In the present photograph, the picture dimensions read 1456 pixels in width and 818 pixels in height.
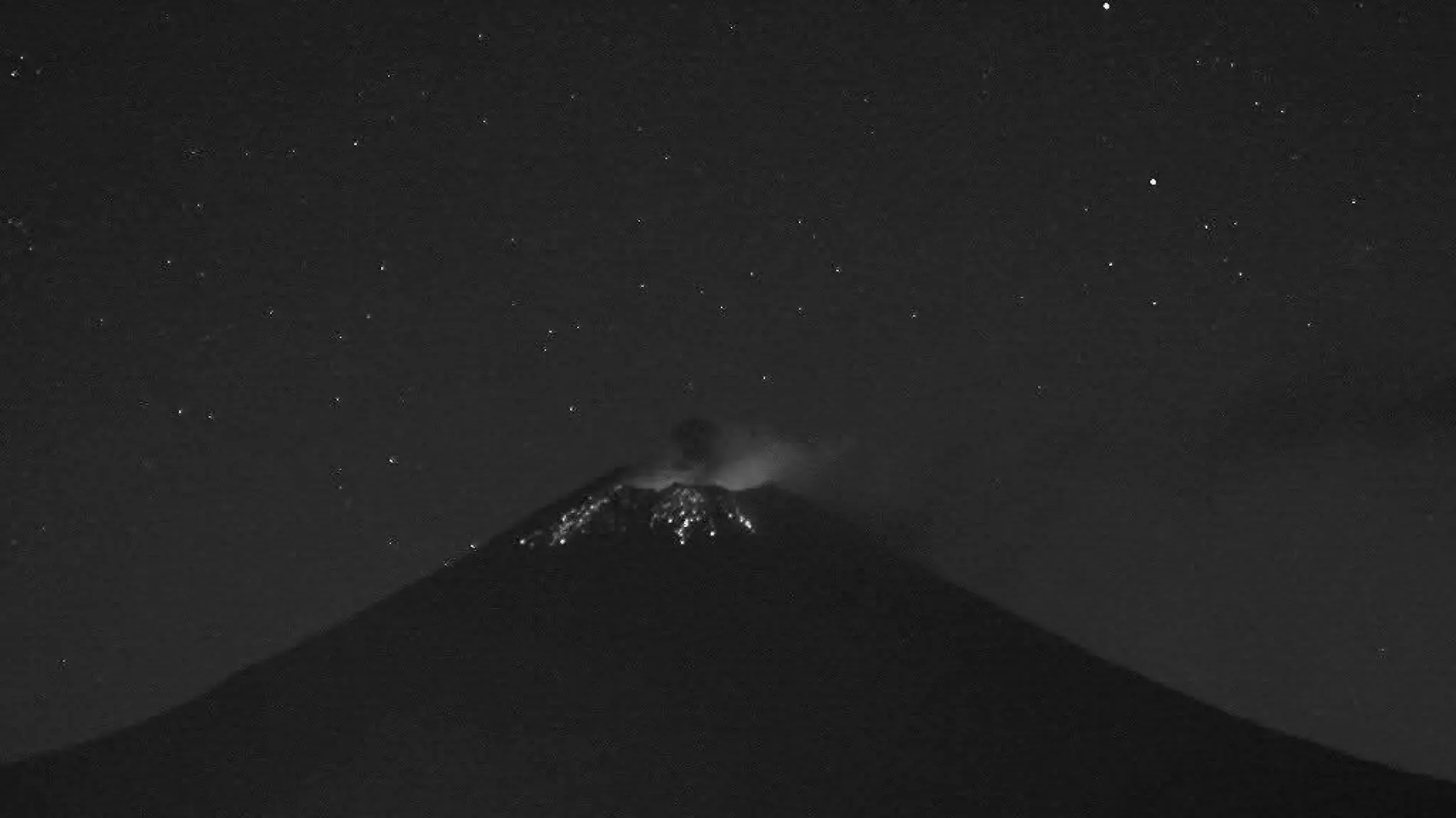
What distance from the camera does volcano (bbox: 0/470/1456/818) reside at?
979 inches

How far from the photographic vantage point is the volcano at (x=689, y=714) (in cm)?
2486

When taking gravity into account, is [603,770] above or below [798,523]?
below

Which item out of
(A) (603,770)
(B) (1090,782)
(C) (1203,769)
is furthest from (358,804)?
(C) (1203,769)

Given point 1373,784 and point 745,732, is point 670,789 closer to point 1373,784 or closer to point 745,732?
point 745,732

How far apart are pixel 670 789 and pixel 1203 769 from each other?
8534mm

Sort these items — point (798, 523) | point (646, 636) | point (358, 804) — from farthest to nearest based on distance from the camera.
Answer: point (798, 523)
point (646, 636)
point (358, 804)

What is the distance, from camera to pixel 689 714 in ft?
89.7

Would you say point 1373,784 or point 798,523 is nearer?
point 1373,784

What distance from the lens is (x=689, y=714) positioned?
1077 inches

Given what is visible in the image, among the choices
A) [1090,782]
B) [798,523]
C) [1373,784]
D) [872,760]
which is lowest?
[1373,784]

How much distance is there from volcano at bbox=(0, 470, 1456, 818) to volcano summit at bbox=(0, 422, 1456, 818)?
5cm

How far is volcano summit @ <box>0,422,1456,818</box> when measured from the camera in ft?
81.6

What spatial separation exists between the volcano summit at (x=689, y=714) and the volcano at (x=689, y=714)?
0.05 meters

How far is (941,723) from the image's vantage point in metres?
Answer: 27.9
